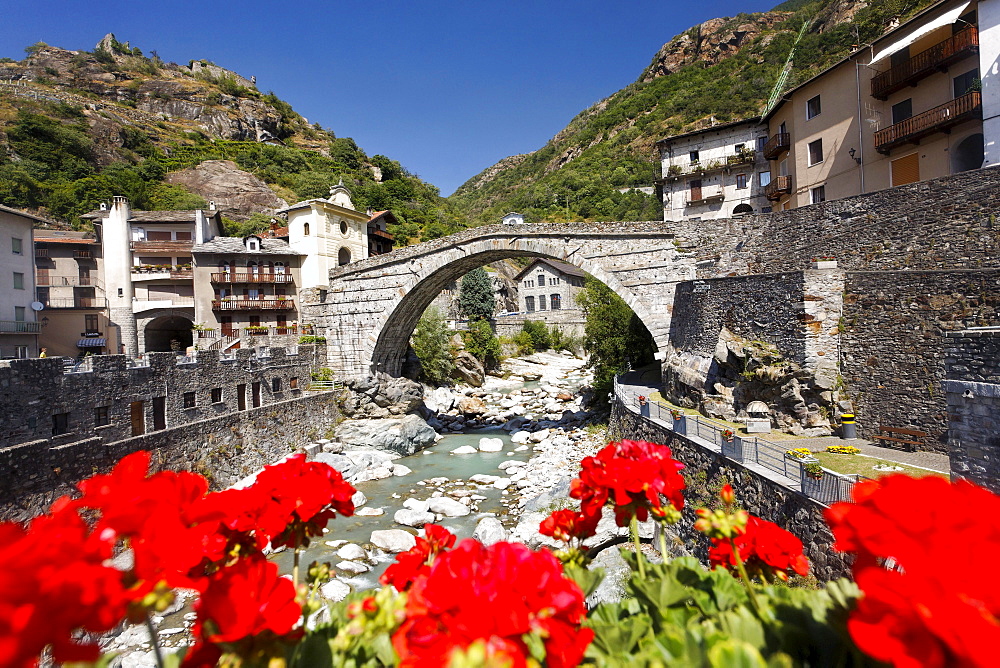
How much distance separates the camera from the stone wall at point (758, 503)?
652 cm

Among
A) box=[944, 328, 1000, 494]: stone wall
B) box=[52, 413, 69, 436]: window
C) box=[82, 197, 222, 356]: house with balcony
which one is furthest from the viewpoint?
box=[82, 197, 222, 356]: house with balcony

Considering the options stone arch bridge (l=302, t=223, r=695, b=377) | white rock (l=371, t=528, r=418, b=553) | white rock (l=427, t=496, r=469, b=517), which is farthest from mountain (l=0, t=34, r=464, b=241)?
white rock (l=371, t=528, r=418, b=553)

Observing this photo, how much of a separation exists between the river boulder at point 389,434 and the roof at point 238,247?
12150mm

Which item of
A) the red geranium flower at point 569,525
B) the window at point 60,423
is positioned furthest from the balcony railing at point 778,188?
the window at point 60,423

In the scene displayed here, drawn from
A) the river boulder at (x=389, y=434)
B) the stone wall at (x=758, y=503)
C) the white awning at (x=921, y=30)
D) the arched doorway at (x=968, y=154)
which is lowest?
the river boulder at (x=389, y=434)

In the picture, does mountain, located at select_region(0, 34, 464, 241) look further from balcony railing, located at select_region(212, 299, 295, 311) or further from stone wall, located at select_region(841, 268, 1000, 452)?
stone wall, located at select_region(841, 268, 1000, 452)

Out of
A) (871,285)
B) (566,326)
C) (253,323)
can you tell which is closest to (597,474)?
(871,285)

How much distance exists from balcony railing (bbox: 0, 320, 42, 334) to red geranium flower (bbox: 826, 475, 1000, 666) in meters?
28.6

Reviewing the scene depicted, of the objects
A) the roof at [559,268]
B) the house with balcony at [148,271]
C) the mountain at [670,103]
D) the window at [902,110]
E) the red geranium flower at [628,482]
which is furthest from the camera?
the roof at [559,268]

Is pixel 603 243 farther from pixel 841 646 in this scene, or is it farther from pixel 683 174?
pixel 841 646

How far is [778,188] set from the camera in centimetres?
2069

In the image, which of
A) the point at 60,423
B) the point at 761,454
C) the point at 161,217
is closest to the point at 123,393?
the point at 60,423

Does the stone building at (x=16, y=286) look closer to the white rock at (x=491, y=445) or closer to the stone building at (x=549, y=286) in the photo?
the white rock at (x=491, y=445)

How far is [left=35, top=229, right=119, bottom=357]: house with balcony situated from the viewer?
24734 millimetres
